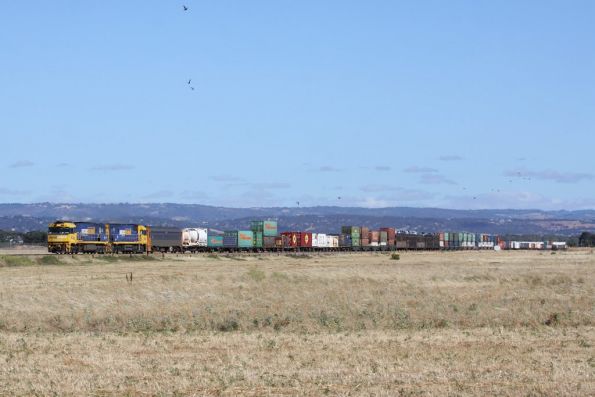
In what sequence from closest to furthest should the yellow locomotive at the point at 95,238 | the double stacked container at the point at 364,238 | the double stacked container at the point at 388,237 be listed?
1. the yellow locomotive at the point at 95,238
2. the double stacked container at the point at 364,238
3. the double stacked container at the point at 388,237

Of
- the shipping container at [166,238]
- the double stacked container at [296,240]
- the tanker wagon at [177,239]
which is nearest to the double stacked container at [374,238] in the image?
the double stacked container at [296,240]

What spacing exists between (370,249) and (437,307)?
117 m

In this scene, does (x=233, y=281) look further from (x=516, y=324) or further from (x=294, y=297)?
(x=516, y=324)

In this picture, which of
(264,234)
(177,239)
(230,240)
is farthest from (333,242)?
(177,239)

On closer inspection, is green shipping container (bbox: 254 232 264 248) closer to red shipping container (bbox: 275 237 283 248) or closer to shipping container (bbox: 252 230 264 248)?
shipping container (bbox: 252 230 264 248)

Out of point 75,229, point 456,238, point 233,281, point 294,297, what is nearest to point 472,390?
point 294,297

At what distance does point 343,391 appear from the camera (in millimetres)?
17109

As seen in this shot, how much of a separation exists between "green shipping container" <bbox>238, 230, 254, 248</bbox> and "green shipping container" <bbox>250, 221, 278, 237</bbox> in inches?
159

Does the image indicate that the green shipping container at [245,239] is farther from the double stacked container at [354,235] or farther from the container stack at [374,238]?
the container stack at [374,238]

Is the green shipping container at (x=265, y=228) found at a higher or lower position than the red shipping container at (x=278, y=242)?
higher

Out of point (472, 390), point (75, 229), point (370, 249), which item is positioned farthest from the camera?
point (370, 249)

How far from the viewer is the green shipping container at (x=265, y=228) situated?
12988 cm

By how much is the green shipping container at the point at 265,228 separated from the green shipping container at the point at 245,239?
4.03m

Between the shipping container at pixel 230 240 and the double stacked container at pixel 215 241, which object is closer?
the double stacked container at pixel 215 241
